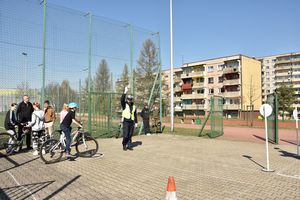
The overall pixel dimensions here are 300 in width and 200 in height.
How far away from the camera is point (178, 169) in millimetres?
7121

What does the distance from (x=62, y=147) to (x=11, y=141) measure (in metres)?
2.23

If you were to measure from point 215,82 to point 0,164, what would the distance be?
56.5 m

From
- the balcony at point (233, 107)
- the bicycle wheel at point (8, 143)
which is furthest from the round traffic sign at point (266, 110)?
the balcony at point (233, 107)

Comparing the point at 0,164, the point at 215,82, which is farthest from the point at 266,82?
the point at 0,164

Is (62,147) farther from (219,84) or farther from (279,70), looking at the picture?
(279,70)

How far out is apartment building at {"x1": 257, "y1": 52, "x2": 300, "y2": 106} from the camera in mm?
84238

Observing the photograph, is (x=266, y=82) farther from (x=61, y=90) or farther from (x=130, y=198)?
(x=130, y=198)

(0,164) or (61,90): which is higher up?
(61,90)

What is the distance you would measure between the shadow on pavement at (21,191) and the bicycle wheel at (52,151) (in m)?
2.17

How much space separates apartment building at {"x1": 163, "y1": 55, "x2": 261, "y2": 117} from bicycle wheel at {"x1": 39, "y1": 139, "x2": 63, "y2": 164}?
147ft

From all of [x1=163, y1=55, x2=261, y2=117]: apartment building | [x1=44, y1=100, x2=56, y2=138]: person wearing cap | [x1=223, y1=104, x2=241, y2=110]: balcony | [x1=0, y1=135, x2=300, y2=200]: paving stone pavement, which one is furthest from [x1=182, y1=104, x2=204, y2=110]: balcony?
[x1=44, y1=100, x2=56, y2=138]: person wearing cap

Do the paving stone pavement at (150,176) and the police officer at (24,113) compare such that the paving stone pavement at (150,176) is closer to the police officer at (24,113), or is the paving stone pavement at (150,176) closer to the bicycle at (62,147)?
the bicycle at (62,147)

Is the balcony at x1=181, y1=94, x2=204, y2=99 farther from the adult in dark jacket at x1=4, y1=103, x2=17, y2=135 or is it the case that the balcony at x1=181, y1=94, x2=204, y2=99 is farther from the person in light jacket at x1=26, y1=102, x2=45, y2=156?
the adult in dark jacket at x1=4, y1=103, x2=17, y2=135

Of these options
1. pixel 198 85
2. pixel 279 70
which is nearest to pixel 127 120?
pixel 198 85
